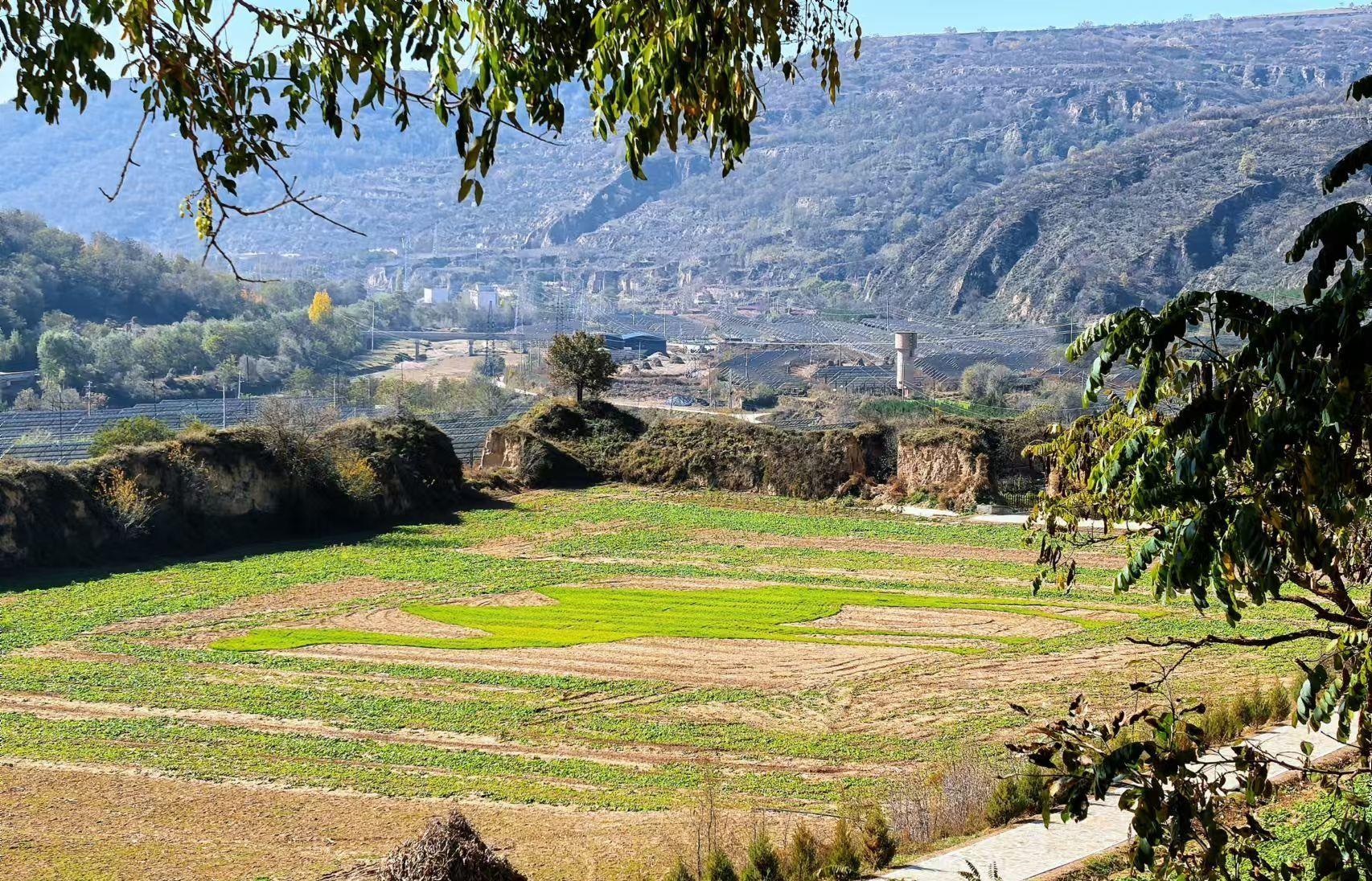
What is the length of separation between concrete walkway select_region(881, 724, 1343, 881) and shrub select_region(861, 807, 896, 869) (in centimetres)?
18

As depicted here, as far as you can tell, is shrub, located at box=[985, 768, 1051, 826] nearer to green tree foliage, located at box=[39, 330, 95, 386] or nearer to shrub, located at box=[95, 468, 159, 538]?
shrub, located at box=[95, 468, 159, 538]

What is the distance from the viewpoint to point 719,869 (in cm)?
1127

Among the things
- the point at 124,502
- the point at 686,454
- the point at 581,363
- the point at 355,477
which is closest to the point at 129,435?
the point at 124,502

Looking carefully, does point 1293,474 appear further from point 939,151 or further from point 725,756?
point 939,151

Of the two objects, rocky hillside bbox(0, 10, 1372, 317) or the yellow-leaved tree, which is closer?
rocky hillside bbox(0, 10, 1372, 317)

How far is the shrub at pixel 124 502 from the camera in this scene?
31344 mm

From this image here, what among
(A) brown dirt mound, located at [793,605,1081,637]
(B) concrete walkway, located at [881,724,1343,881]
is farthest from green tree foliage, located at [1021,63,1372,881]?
(A) brown dirt mound, located at [793,605,1081,637]

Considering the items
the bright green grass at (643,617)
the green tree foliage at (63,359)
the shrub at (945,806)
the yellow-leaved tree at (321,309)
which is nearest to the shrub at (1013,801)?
the shrub at (945,806)

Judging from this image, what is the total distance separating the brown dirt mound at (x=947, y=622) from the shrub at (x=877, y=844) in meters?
12.1

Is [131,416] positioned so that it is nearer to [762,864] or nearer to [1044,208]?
[762,864]

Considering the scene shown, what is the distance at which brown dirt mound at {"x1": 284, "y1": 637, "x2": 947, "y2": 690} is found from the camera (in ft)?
67.3

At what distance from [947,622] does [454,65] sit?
64.9ft

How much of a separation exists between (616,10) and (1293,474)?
10.7 feet

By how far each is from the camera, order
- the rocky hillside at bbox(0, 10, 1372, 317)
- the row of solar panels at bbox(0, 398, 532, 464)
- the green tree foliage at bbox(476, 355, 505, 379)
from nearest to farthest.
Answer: the row of solar panels at bbox(0, 398, 532, 464) < the green tree foliage at bbox(476, 355, 505, 379) < the rocky hillside at bbox(0, 10, 1372, 317)
